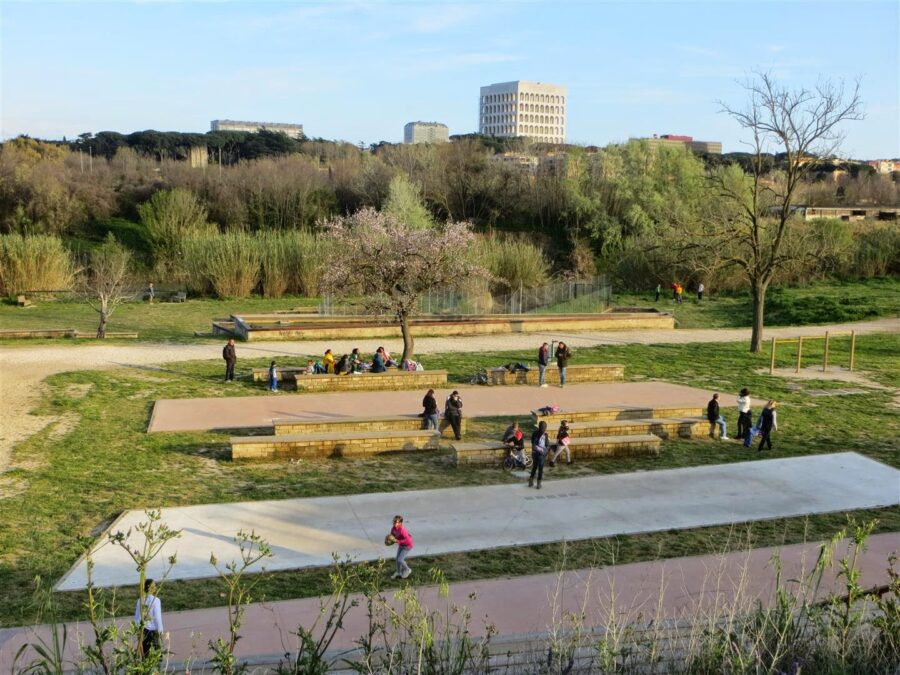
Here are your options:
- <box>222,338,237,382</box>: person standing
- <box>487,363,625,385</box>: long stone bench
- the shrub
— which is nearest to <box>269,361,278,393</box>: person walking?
<box>222,338,237,382</box>: person standing

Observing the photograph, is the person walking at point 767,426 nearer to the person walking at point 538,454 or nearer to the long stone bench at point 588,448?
the long stone bench at point 588,448

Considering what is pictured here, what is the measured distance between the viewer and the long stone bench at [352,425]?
16.4m

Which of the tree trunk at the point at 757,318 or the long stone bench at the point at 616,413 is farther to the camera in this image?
the tree trunk at the point at 757,318

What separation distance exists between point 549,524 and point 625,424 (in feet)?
17.3

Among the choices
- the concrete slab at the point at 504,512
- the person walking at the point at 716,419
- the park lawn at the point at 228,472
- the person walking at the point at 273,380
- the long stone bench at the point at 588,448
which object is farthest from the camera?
the person walking at the point at 273,380

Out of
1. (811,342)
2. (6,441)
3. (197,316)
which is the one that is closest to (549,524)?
(6,441)

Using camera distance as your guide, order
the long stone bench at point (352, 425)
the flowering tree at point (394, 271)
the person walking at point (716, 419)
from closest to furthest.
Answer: the long stone bench at point (352, 425), the person walking at point (716, 419), the flowering tree at point (394, 271)

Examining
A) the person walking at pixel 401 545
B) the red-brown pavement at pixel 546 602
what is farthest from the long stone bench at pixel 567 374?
the person walking at pixel 401 545

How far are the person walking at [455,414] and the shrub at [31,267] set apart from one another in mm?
30874

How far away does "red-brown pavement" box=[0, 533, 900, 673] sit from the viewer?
8539mm

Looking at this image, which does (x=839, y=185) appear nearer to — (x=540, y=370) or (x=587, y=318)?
(x=587, y=318)

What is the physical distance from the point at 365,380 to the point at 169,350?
816 centimetres

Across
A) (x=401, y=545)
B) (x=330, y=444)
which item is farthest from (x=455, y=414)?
(x=401, y=545)

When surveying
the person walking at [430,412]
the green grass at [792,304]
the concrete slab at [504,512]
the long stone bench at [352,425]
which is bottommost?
the concrete slab at [504,512]
